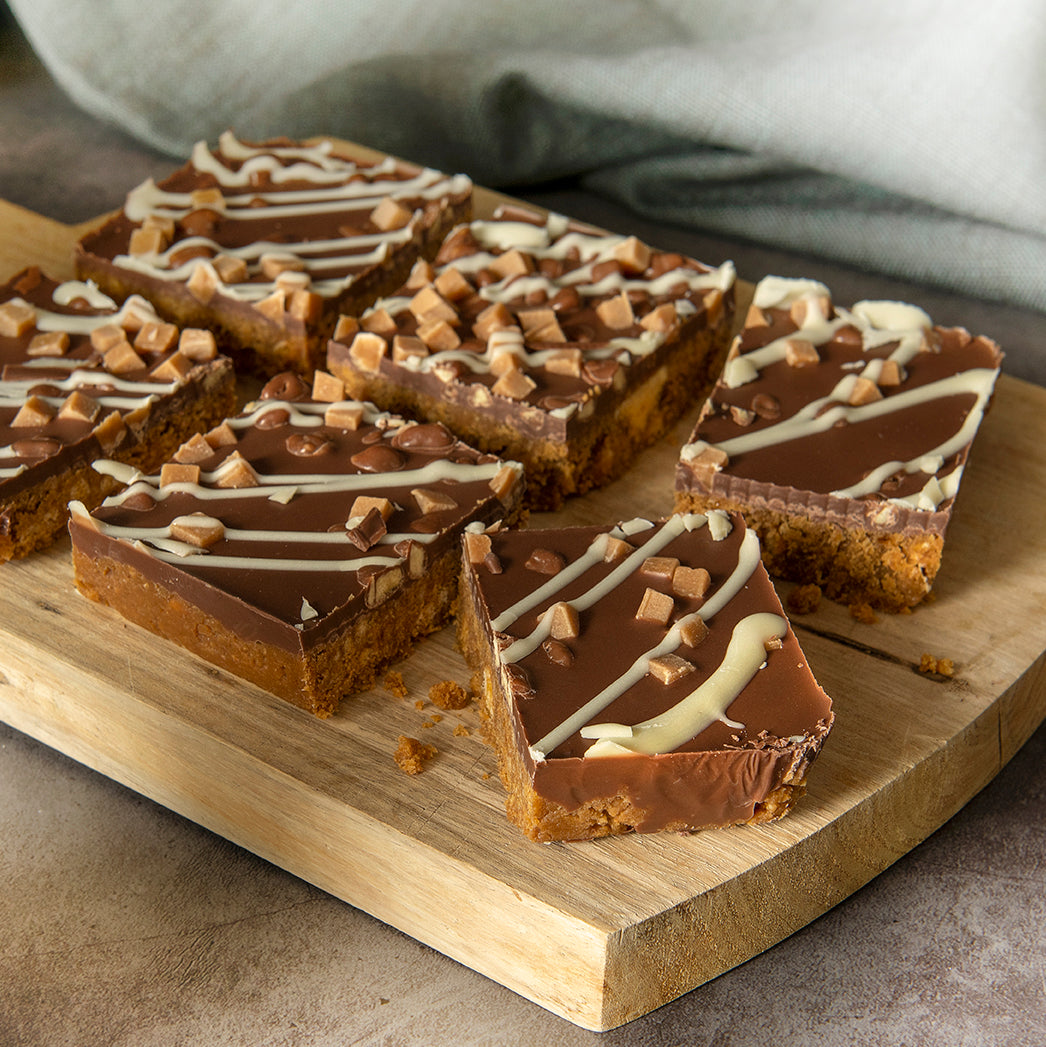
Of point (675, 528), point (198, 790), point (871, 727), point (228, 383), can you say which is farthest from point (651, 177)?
point (198, 790)

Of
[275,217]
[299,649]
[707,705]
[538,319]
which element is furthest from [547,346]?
[707,705]

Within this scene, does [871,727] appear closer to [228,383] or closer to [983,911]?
[983,911]

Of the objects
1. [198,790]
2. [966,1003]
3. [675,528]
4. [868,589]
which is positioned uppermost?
[675,528]

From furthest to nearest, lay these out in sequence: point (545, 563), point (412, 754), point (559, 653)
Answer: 1. point (545, 563)
2. point (412, 754)
3. point (559, 653)

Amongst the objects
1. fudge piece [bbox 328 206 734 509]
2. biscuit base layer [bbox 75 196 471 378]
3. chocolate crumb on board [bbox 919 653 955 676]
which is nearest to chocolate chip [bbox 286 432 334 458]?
fudge piece [bbox 328 206 734 509]

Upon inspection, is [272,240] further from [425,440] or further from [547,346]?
[425,440]

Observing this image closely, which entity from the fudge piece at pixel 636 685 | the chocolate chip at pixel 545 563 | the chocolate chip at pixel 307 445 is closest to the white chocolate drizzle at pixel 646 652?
the fudge piece at pixel 636 685

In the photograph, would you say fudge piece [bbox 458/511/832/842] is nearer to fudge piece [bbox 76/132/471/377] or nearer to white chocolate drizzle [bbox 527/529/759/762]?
white chocolate drizzle [bbox 527/529/759/762]
